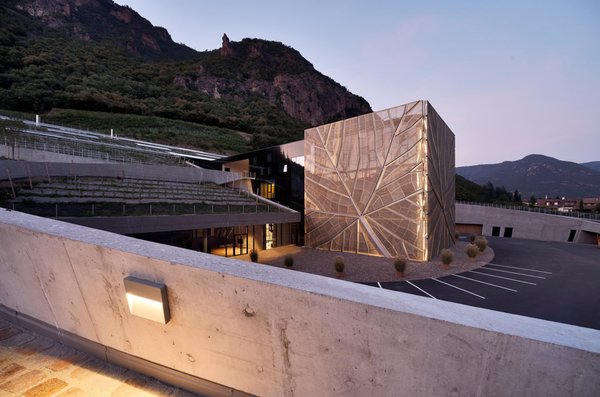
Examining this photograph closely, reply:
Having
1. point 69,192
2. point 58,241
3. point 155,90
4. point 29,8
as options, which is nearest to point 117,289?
point 58,241

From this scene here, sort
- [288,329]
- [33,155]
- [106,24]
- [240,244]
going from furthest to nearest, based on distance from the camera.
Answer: [106,24]
[240,244]
[33,155]
[288,329]

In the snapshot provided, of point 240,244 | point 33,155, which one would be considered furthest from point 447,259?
point 33,155

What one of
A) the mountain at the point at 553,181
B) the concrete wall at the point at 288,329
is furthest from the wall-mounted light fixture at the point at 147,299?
the mountain at the point at 553,181

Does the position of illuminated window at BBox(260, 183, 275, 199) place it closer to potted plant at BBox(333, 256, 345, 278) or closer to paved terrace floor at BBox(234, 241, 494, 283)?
paved terrace floor at BBox(234, 241, 494, 283)

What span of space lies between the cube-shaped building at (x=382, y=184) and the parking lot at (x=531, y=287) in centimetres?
397

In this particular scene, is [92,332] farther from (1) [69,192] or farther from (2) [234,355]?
(1) [69,192]

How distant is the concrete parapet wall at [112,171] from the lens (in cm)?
1229

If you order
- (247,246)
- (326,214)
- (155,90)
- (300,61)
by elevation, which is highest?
(300,61)

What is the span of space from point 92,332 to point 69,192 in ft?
42.4

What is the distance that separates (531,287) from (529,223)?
77.5 ft

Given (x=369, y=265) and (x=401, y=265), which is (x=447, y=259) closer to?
(x=401, y=265)

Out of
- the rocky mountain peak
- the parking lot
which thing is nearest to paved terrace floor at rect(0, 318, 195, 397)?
the parking lot

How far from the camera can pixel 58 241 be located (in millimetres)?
2789

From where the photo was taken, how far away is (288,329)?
2047mm
